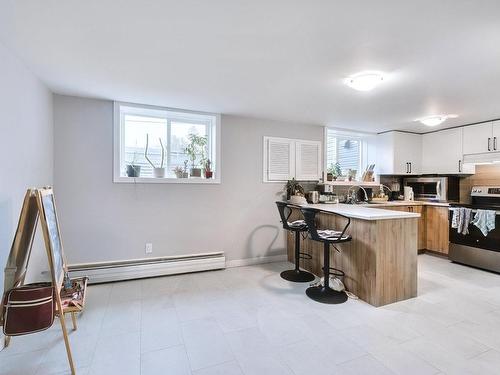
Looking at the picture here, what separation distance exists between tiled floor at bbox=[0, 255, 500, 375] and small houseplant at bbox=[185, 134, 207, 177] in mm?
1621

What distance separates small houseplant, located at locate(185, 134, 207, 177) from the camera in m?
3.74

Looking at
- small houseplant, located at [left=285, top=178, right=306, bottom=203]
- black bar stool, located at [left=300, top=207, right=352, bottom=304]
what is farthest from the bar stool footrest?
small houseplant, located at [left=285, top=178, right=306, bottom=203]

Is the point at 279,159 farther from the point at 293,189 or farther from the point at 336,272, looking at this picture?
the point at 336,272

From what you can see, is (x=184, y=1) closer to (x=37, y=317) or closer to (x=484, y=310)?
(x=37, y=317)

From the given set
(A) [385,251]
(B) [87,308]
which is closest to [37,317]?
(B) [87,308]

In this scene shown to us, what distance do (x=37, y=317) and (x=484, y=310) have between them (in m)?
3.68

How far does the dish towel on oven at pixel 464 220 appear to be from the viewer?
3886 millimetres

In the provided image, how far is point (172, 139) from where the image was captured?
3.70 meters

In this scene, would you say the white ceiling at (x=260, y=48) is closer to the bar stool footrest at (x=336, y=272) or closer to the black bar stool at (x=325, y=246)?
the black bar stool at (x=325, y=246)

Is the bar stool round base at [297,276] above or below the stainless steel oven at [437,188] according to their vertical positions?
below

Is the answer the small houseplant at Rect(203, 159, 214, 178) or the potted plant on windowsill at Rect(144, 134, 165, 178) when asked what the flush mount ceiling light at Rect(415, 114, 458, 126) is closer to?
the small houseplant at Rect(203, 159, 214, 178)

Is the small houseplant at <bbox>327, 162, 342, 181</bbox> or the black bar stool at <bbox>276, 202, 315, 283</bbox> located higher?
the small houseplant at <bbox>327, 162, 342, 181</bbox>

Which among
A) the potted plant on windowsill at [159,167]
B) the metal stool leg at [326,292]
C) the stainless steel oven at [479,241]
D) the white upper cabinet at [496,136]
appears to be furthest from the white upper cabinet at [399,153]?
the potted plant on windowsill at [159,167]

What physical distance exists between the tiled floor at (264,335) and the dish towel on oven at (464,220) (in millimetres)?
1023
